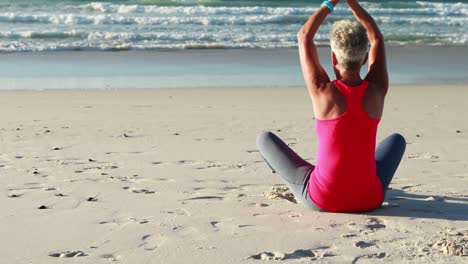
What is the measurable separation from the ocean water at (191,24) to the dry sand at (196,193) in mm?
9618

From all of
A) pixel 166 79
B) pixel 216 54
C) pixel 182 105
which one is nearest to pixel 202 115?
pixel 182 105

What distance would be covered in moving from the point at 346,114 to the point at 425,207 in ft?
2.95

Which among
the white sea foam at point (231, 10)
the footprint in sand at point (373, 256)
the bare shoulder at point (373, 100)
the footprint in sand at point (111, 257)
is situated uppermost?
the bare shoulder at point (373, 100)

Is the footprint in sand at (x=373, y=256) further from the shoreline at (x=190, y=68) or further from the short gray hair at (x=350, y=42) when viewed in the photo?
the shoreline at (x=190, y=68)

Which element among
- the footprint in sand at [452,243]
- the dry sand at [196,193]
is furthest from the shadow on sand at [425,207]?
the footprint in sand at [452,243]

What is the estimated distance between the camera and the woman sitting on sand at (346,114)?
14.6 ft

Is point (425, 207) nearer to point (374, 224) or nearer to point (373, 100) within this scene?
point (374, 224)

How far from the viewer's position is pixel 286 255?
13.1 ft

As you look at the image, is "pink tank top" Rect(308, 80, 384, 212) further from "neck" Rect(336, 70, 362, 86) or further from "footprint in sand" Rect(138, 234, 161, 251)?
"footprint in sand" Rect(138, 234, 161, 251)

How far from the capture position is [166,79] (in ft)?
44.2

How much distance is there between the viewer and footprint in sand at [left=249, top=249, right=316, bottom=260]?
3.98m

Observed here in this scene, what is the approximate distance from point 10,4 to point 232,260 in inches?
1065

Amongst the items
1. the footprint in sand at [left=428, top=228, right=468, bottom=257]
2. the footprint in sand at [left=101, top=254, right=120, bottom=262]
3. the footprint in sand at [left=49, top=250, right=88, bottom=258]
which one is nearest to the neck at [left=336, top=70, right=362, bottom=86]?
the footprint in sand at [left=428, top=228, right=468, bottom=257]

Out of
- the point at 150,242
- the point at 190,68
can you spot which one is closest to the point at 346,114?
the point at 150,242
